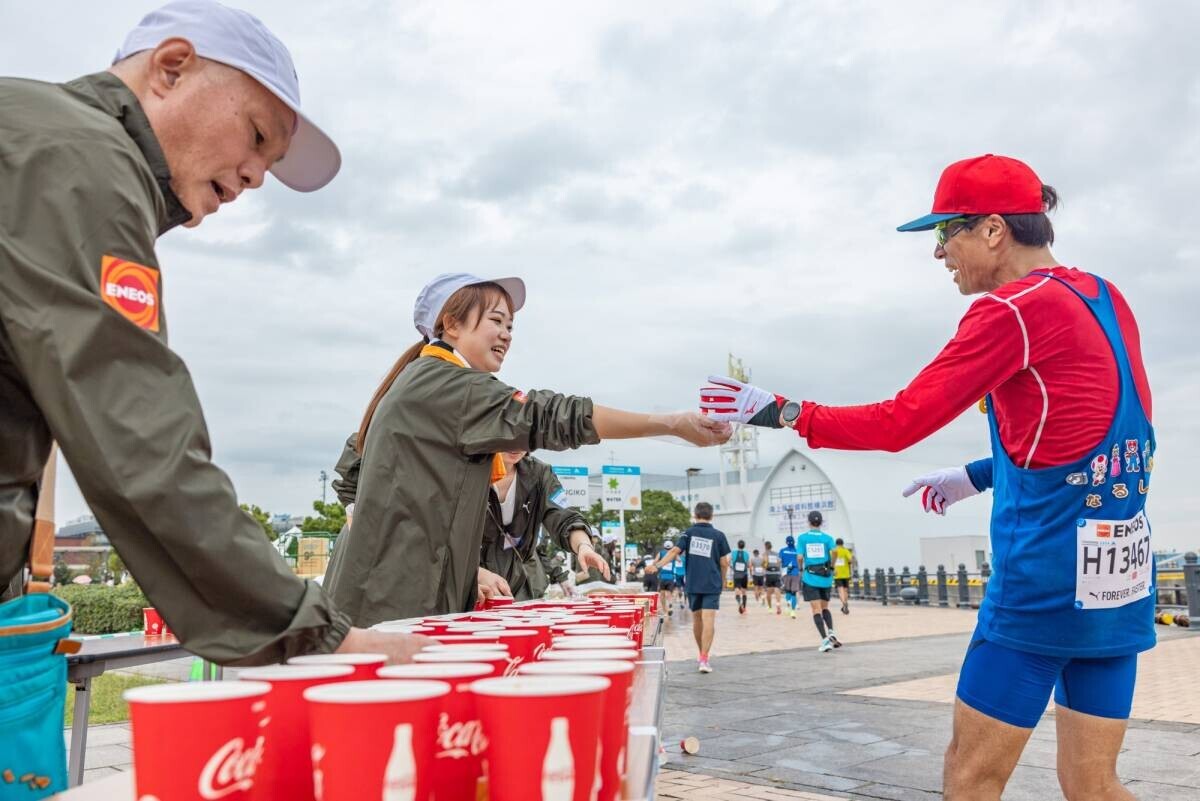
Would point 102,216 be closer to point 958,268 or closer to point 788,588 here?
point 958,268

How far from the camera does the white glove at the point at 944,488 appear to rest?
3.49 metres

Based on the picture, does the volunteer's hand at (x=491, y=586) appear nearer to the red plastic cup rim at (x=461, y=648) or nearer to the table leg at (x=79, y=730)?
the table leg at (x=79, y=730)

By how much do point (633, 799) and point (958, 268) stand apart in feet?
7.79

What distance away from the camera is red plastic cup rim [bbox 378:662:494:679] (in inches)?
38.6

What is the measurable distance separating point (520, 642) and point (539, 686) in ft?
2.16

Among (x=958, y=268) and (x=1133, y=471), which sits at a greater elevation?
(x=958, y=268)

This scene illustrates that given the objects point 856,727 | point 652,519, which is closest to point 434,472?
point 856,727

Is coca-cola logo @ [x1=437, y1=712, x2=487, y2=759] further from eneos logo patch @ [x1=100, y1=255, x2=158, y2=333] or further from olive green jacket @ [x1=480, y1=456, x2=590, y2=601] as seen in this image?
olive green jacket @ [x1=480, y1=456, x2=590, y2=601]

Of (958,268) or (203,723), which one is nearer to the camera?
(203,723)

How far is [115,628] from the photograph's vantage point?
1309 centimetres

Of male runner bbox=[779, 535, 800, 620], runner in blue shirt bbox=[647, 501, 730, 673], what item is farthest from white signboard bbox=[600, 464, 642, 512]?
runner in blue shirt bbox=[647, 501, 730, 673]

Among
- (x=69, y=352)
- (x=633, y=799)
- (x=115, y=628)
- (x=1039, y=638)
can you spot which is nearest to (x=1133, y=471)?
(x=1039, y=638)

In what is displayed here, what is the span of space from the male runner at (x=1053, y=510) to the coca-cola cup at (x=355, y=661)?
6.15ft

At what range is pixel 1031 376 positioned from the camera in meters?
2.51
